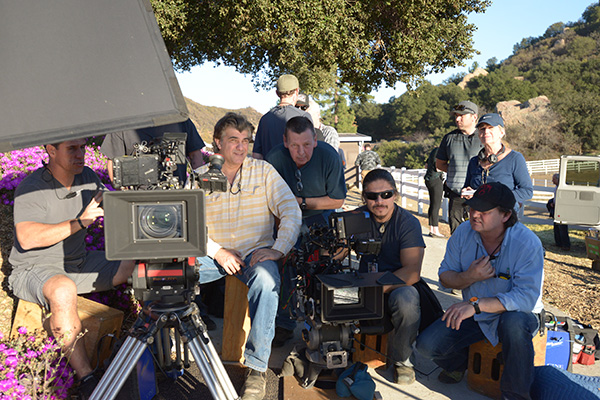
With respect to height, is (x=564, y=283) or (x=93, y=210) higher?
(x=93, y=210)

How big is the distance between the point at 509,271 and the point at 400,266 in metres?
0.82

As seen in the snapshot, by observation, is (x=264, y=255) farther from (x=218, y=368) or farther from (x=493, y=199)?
(x=493, y=199)

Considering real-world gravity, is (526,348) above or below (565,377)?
above

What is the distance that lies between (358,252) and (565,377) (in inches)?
57.0

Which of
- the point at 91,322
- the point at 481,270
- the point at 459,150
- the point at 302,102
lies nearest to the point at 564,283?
the point at 459,150

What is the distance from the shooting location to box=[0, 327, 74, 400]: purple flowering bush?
2496mm

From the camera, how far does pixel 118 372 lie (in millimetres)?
2533

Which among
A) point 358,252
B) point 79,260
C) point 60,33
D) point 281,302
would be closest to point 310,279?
point 358,252

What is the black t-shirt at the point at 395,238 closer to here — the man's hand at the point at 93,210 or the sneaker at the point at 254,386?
the sneaker at the point at 254,386

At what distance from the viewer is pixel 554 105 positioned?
40312 mm

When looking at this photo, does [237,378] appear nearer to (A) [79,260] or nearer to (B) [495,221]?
(A) [79,260]

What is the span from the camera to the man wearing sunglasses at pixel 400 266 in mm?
3371

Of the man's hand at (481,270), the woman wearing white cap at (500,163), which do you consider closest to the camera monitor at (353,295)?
the man's hand at (481,270)

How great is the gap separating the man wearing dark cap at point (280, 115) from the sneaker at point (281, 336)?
196cm
